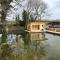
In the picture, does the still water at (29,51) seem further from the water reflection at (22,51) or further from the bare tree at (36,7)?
the bare tree at (36,7)

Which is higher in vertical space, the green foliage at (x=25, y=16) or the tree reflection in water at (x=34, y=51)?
the green foliage at (x=25, y=16)

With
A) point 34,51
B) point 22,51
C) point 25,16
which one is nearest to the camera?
point 22,51

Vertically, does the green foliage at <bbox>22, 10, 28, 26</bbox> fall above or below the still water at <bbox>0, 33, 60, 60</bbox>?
above

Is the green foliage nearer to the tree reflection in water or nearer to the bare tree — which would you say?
the bare tree

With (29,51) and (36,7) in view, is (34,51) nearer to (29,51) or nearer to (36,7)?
(29,51)

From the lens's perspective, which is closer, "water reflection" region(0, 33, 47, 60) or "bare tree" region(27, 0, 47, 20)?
"water reflection" region(0, 33, 47, 60)

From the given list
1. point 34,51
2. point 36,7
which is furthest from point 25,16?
point 34,51

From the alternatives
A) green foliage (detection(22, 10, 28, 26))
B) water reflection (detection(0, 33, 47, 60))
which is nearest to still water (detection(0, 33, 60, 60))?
water reflection (detection(0, 33, 47, 60))

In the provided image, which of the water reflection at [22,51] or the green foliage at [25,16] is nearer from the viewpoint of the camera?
the water reflection at [22,51]

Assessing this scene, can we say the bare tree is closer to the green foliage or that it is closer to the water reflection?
the green foliage

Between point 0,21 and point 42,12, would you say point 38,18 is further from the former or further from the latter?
point 0,21

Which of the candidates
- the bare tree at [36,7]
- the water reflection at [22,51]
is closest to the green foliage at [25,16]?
the bare tree at [36,7]

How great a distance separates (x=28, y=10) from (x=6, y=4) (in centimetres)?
2115

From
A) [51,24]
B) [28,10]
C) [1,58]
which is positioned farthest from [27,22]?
[1,58]
